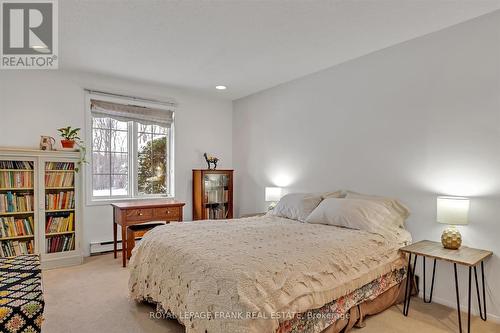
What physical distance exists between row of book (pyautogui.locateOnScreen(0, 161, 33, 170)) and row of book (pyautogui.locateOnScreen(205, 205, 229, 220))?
244 cm

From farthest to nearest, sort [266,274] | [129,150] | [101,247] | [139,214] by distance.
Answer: [129,150] < [101,247] < [139,214] < [266,274]

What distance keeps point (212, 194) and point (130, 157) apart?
140cm

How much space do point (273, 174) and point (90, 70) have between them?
2.91m

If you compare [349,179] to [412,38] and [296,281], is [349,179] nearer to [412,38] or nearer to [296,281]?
[412,38]

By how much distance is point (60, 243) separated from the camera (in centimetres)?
366

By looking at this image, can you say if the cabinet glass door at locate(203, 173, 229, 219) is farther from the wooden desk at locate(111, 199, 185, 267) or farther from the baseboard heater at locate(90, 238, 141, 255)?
the baseboard heater at locate(90, 238, 141, 255)

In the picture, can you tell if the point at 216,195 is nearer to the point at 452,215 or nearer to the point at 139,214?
the point at 139,214

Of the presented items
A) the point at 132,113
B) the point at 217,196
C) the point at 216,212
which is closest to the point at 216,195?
the point at 217,196

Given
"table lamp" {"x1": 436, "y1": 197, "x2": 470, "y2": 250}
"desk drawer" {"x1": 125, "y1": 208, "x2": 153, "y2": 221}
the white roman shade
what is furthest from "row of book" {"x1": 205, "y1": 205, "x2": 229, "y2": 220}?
"table lamp" {"x1": 436, "y1": 197, "x2": 470, "y2": 250}

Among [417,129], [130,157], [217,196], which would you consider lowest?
[217,196]

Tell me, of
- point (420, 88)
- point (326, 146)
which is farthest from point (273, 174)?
point (420, 88)

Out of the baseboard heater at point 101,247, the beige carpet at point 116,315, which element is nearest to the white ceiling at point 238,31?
the baseboard heater at point 101,247

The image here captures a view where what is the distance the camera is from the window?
4.21m

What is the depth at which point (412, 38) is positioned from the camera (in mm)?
2936
